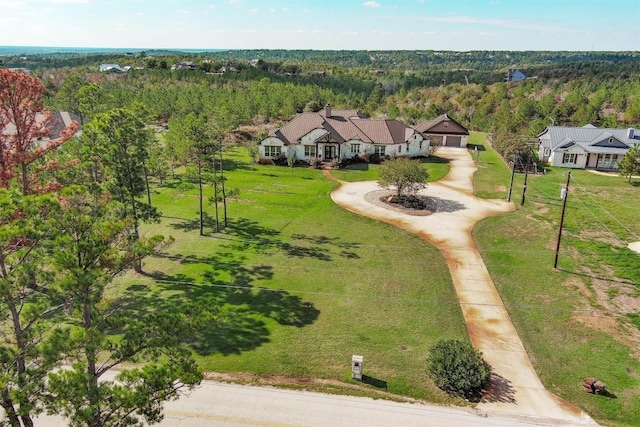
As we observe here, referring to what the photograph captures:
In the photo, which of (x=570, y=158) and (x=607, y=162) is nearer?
(x=607, y=162)

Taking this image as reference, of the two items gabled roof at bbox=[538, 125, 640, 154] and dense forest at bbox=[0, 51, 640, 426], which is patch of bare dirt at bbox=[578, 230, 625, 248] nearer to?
gabled roof at bbox=[538, 125, 640, 154]

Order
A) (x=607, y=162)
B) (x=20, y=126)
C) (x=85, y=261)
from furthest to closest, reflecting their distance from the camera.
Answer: (x=607, y=162) < (x=20, y=126) < (x=85, y=261)

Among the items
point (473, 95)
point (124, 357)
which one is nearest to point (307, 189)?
point (124, 357)

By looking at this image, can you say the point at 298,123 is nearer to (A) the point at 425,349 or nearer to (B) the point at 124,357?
(A) the point at 425,349

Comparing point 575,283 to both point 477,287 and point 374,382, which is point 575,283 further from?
point 374,382

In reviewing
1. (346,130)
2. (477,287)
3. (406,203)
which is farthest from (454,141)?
(477,287)

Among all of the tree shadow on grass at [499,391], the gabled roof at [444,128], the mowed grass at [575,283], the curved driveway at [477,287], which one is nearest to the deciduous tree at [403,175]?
the curved driveway at [477,287]
